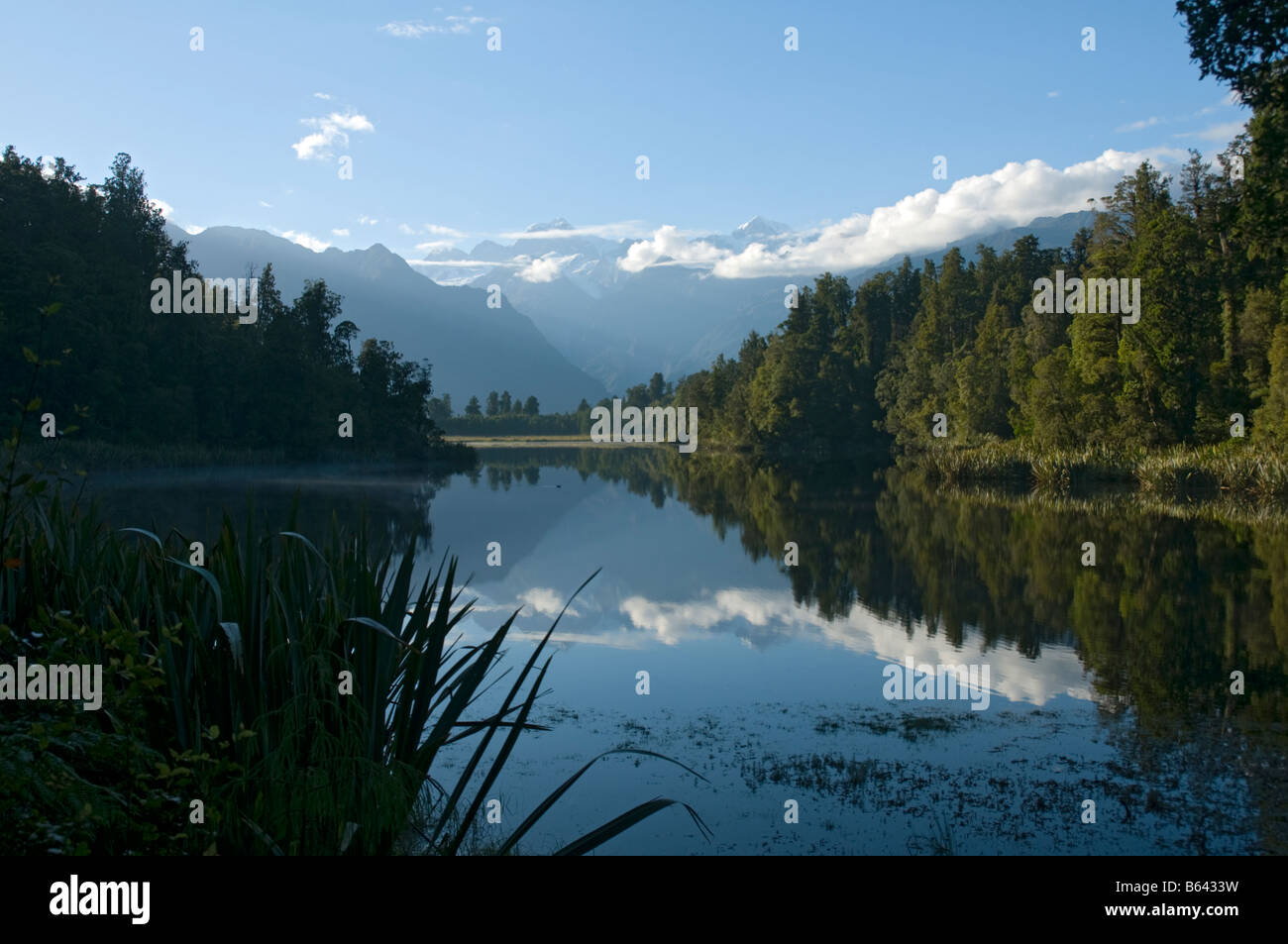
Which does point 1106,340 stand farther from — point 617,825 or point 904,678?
point 617,825

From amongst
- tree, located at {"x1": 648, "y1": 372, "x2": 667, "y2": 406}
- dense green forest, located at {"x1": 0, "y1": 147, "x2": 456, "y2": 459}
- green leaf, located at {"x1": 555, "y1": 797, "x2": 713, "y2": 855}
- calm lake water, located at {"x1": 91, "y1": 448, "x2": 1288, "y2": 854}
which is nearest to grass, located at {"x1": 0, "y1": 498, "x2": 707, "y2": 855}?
green leaf, located at {"x1": 555, "y1": 797, "x2": 713, "y2": 855}

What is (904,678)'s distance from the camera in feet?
36.6

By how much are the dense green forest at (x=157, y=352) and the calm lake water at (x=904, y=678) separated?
65.3 feet

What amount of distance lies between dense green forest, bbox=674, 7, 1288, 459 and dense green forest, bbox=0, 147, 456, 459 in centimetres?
3315

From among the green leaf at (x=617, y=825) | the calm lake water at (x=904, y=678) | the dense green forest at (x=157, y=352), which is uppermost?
the dense green forest at (x=157, y=352)

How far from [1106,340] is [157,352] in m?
46.7

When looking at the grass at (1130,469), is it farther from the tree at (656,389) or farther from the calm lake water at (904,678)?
the tree at (656,389)

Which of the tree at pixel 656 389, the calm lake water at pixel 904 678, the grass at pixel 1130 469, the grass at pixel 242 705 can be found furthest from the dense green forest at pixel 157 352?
the tree at pixel 656 389

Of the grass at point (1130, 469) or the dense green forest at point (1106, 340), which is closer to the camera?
the dense green forest at point (1106, 340)

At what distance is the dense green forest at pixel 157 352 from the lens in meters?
43.3

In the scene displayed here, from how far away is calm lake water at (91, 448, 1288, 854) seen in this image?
6.71 m

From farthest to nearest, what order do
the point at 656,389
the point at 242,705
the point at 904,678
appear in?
the point at 656,389, the point at 904,678, the point at 242,705

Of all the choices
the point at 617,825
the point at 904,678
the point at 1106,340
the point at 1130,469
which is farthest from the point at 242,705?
the point at 1106,340
